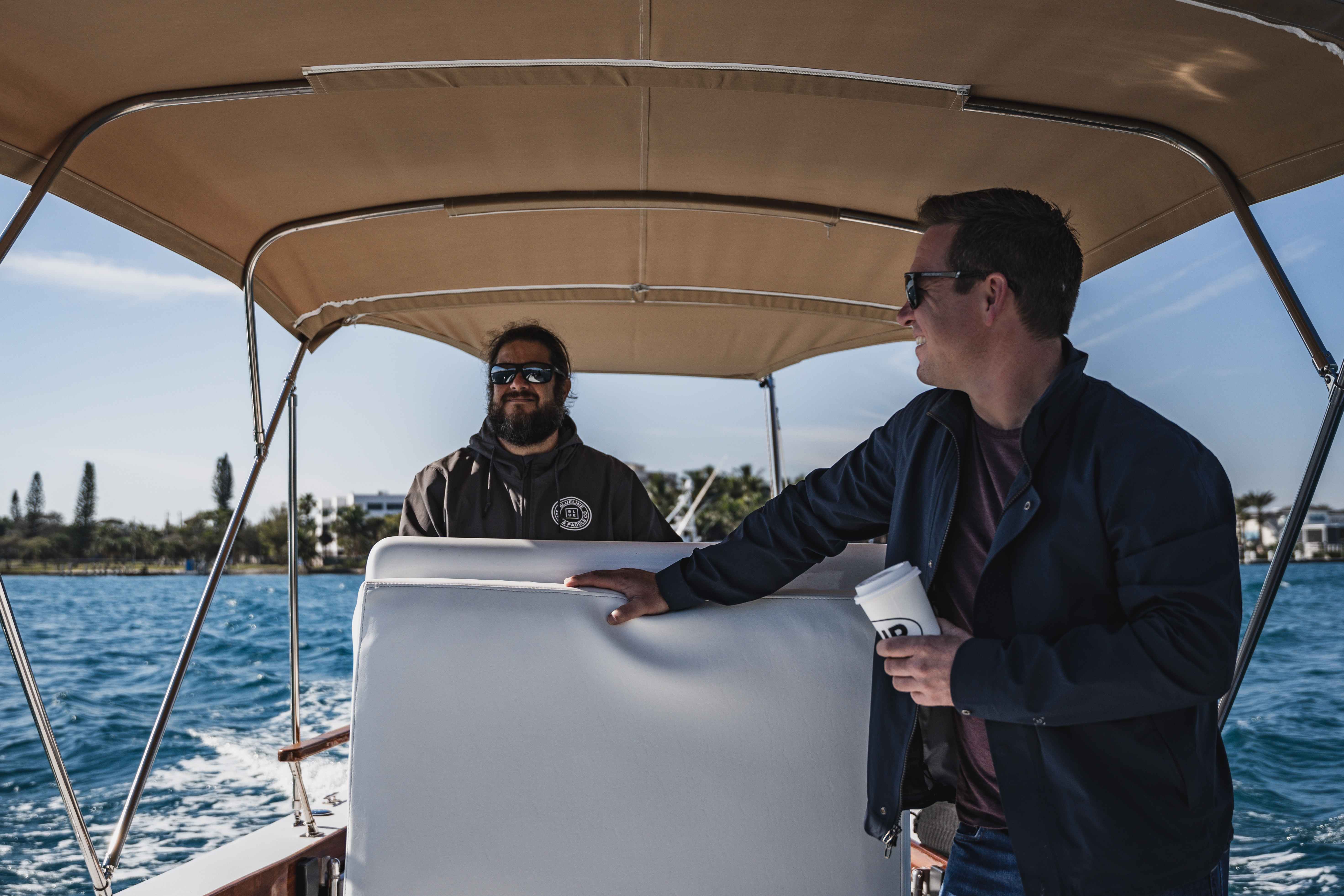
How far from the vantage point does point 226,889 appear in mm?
1960

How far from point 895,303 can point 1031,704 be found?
2.65m

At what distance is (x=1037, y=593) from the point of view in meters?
1.19

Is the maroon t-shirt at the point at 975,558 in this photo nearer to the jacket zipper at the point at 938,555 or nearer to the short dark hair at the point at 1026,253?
the jacket zipper at the point at 938,555

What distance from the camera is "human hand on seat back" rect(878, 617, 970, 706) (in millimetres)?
1154

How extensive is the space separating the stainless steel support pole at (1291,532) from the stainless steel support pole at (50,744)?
220 centimetres

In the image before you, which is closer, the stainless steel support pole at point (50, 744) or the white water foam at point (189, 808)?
the stainless steel support pole at point (50, 744)

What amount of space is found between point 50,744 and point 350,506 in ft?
155

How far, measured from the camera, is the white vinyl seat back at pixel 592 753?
1485mm

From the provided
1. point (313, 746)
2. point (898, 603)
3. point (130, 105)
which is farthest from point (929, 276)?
point (313, 746)

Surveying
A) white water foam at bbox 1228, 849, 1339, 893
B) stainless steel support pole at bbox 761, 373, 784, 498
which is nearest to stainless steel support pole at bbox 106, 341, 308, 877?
stainless steel support pole at bbox 761, 373, 784, 498

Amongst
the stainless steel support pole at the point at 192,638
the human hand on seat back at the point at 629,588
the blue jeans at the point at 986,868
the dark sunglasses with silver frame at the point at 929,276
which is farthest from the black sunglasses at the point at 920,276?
the stainless steel support pole at the point at 192,638

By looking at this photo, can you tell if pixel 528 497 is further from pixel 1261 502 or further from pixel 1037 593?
pixel 1261 502

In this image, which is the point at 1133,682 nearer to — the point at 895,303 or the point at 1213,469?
the point at 1213,469

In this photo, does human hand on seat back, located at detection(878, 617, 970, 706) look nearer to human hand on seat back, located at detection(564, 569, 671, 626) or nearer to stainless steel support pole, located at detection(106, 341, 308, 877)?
human hand on seat back, located at detection(564, 569, 671, 626)
